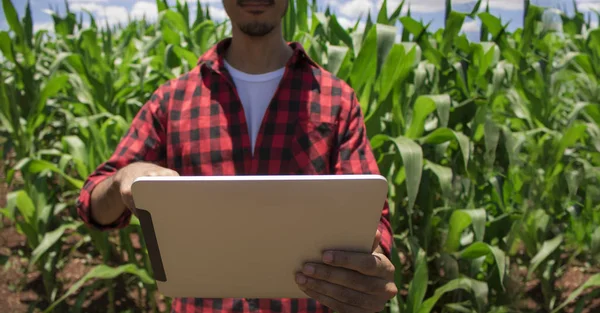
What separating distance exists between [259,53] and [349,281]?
455 mm

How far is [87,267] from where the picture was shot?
1992 millimetres

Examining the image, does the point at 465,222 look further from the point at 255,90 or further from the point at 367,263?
the point at 367,263

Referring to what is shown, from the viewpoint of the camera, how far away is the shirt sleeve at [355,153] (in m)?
0.82

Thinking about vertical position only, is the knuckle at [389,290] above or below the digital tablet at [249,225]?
below

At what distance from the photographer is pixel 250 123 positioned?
909mm

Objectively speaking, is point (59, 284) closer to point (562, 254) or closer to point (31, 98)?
point (31, 98)

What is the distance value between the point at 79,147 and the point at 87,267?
0.59 m

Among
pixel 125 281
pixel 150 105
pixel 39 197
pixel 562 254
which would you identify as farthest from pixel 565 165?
pixel 39 197

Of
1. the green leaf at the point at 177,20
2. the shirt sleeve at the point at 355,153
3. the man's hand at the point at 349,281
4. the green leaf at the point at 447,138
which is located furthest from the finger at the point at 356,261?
the green leaf at the point at 177,20

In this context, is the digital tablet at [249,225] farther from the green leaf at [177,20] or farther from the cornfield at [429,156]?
the green leaf at [177,20]

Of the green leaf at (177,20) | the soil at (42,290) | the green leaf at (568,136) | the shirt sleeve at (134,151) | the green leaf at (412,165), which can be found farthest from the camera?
the green leaf at (177,20)

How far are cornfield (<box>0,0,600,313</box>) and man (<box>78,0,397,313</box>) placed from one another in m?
0.32

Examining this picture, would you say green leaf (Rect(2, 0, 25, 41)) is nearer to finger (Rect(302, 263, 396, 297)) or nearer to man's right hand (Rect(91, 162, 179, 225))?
man's right hand (Rect(91, 162, 179, 225))

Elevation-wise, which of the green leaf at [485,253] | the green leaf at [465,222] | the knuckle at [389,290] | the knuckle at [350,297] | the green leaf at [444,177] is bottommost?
the green leaf at [485,253]
